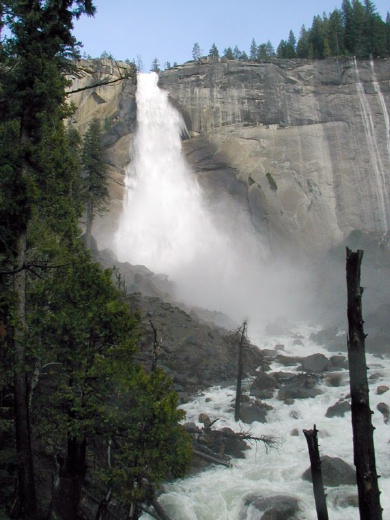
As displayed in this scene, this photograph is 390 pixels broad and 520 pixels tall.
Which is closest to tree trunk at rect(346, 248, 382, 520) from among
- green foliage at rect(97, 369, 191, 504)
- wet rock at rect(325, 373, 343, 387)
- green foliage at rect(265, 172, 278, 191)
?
green foliage at rect(97, 369, 191, 504)

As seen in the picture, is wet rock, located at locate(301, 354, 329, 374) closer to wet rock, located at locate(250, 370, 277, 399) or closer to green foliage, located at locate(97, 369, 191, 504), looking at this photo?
wet rock, located at locate(250, 370, 277, 399)

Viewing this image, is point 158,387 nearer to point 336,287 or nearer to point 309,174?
point 336,287

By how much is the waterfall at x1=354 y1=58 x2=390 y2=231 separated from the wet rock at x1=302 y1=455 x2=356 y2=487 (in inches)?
1744

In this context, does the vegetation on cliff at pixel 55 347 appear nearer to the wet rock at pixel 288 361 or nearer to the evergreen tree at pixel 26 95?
the evergreen tree at pixel 26 95

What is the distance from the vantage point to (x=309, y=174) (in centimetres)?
5744

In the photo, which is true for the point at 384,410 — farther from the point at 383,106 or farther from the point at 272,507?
the point at 383,106

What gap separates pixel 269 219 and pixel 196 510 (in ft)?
146

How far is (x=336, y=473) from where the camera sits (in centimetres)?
1599

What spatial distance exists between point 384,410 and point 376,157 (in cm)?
4376

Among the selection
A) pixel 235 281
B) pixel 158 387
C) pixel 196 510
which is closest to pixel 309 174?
pixel 235 281

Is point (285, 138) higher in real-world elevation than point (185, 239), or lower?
higher

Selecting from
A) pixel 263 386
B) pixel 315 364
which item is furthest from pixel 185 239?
pixel 263 386

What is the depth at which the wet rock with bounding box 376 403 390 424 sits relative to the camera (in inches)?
837

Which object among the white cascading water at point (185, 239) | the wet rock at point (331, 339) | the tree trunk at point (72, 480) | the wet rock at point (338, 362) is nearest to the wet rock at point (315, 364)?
the wet rock at point (338, 362)
